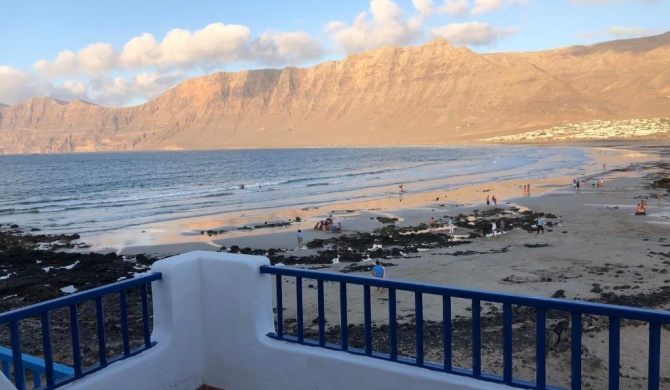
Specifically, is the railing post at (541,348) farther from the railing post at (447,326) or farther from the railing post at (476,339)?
the railing post at (447,326)

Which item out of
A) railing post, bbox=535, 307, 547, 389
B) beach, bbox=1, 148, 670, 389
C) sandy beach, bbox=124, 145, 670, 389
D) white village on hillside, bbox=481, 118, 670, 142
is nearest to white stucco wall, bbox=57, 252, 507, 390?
railing post, bbox=535, 307, 547, 389

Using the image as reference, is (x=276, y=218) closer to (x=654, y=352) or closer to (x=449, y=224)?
(x=449, y=224)

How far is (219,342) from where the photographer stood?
15.6 ft

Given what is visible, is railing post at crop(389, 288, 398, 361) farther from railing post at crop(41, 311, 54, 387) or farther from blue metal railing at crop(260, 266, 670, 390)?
railing post at crop(41, 311, 54, 387)

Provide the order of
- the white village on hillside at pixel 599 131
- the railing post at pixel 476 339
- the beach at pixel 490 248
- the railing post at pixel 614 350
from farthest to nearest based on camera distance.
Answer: the white village on hillside at pixel 599 131 → the beach at pixel 490 248 → the railing post at pixel 476 339 → the railing post at pixel 614 350

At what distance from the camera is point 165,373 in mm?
4484

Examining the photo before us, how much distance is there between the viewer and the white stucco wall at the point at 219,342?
4.26 m

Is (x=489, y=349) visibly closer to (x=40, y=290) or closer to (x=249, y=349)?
(x=249, y=349)

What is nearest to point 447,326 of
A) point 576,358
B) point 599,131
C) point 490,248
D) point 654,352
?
point 576,358

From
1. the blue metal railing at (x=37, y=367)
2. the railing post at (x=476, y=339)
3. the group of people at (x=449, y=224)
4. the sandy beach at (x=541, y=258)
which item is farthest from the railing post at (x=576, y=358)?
the group of people at (x=449, y=224)

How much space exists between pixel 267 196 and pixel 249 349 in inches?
1526

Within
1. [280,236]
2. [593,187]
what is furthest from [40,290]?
[593,187]

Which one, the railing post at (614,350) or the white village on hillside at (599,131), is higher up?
the white village on hillside at (599,131)

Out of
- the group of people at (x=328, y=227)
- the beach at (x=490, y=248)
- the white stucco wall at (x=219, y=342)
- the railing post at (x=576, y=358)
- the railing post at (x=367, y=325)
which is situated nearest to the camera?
the railing post at (x=576, y=358)
